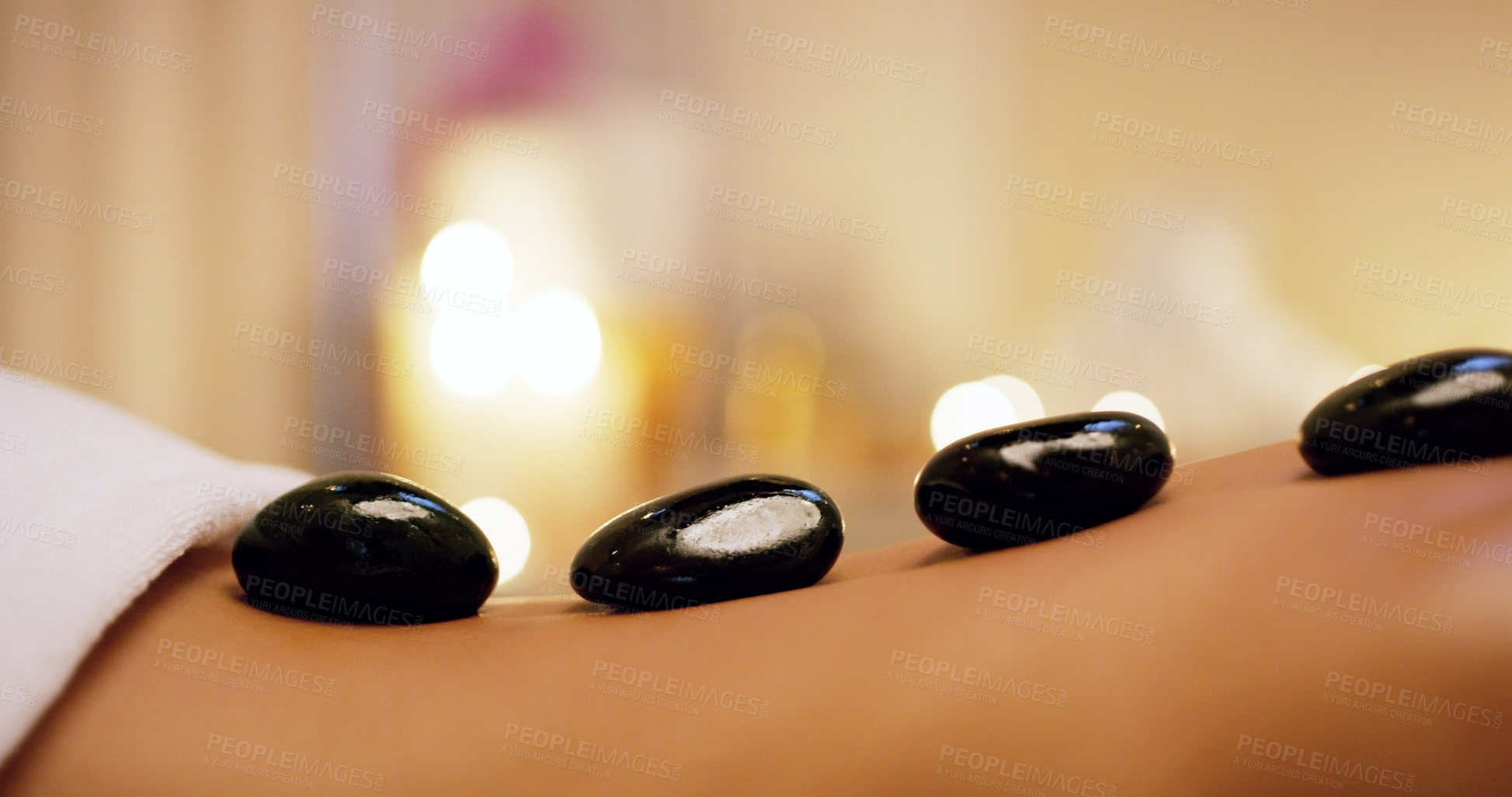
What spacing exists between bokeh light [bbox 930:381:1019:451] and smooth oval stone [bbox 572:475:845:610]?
2.75 meters

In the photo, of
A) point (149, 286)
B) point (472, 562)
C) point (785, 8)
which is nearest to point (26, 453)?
point (472, 562)

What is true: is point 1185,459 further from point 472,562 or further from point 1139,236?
point 472,562

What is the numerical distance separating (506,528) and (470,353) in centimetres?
59

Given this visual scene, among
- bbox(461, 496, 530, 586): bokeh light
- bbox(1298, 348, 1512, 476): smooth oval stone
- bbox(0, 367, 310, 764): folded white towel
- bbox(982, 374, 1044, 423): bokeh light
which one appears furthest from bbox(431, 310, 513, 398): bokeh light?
bbox(1298, 348, 1512, 476): smooth oval stone

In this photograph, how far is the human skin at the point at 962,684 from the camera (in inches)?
13.7

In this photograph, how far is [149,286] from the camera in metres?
2.53

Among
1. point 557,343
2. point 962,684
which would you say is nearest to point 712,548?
point 962,684

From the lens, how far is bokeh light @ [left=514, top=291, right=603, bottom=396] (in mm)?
3059

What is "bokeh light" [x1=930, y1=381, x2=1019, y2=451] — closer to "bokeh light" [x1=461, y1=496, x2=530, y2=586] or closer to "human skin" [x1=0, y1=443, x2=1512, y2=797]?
"bokeh light" [x1=461, y1=496, x2=530, y2=586]

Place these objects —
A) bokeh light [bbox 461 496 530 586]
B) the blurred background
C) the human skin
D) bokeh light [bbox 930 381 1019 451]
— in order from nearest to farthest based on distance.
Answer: the human skin, the blurred background, bokeh light [bbox 461 496 530 586], bokeh light [bbox 930 381 1019 451]

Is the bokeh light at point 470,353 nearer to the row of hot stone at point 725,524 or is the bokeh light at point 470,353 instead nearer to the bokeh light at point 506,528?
the bokeh light at point 506,528

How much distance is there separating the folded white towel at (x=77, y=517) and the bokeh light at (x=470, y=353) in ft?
7.62

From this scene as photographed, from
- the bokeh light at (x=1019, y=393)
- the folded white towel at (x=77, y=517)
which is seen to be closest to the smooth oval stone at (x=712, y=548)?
the folded white towel at (x=77, y=517)

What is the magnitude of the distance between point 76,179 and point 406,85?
0.95 meters
